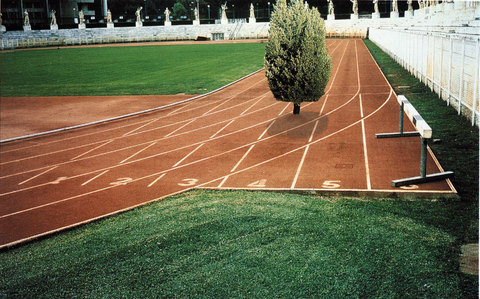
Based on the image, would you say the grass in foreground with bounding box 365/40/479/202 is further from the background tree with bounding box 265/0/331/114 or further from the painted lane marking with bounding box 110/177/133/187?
the painted lane marking with bounding box 110/177/133/187

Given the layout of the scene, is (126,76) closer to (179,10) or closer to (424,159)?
(424,159)

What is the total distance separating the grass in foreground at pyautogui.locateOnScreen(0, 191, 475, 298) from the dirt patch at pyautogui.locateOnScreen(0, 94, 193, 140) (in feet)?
32.0

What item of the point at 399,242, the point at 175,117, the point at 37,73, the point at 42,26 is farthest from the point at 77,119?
the point at 42,26

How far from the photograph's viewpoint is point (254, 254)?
580 centimetres

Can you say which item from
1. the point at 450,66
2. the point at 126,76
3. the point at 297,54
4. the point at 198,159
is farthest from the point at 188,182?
the point at 126,76

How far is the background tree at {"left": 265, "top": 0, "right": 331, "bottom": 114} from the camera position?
1398 centimetres

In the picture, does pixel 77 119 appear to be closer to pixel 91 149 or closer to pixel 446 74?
pixel 91 149

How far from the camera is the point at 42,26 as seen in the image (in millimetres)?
84500

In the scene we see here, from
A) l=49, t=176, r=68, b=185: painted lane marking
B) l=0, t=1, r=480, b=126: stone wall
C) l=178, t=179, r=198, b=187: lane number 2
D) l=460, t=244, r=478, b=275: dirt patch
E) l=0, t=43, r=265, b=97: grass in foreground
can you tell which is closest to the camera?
l=460, t=244, r=478, b=275: dirt patch

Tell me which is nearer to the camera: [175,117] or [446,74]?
[446,74]

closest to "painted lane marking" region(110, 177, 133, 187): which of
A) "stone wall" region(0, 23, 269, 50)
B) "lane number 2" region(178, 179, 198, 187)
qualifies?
"lane number 2" region(178, 179, 198, 187)

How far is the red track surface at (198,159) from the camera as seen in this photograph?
28.7 feet

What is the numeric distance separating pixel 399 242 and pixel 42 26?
89702mm

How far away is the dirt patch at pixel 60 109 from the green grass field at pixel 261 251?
9510 millimetres
